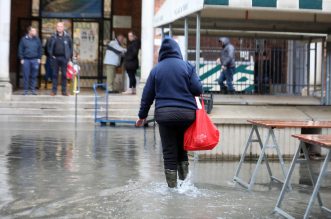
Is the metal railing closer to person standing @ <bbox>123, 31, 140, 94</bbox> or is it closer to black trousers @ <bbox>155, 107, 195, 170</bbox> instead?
person standing @ <bbox>123, 31, 140, 94</bbox>

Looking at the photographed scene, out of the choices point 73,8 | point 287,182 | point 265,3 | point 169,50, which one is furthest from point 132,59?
point 287,182

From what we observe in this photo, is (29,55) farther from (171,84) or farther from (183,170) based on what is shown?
(171,84)

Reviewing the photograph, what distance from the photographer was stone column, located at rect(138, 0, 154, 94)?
882 inches

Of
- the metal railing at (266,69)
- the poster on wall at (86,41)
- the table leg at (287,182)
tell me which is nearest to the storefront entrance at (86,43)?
the poster on wall at (86,41)

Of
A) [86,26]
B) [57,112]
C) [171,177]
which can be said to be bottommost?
[171,177]

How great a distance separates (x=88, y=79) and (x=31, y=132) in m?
11.0

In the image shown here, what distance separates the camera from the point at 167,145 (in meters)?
8.85

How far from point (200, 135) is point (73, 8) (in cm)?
1957

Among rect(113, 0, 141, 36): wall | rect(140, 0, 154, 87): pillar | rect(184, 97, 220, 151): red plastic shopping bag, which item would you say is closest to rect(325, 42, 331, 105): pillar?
rect(140, 0, 154, 87): pillar

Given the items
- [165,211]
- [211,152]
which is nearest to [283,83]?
[211,152]

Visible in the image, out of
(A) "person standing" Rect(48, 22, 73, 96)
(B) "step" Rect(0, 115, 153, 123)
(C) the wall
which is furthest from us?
(C) the wall

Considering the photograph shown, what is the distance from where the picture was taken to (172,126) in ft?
28.9

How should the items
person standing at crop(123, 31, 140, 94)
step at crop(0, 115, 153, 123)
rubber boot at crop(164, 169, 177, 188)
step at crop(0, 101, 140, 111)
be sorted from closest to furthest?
rubber boot at crop(164, 169, 177, 188) → step at crop(0, 115, 153, 123) → step at crop(0, 101, 140, 111) → person standing at crop(123, 31, 140, 94)

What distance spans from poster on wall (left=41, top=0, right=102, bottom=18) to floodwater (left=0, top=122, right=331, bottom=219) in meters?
13.6
